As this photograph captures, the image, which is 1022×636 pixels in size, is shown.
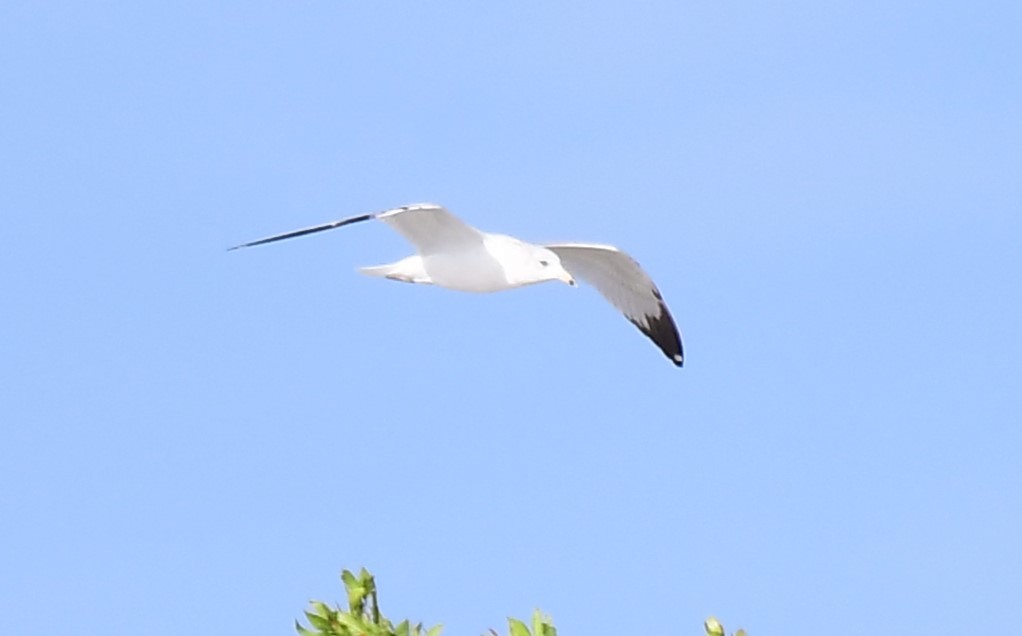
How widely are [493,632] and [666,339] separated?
31.4 ft

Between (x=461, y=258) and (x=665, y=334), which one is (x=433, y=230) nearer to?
(x=461, y=258)

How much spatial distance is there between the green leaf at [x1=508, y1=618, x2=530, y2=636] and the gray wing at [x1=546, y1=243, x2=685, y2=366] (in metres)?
8.12

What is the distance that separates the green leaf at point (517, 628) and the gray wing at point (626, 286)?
26.6 feet

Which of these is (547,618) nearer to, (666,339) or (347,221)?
(347,221)

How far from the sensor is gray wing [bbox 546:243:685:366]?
14.8 metres

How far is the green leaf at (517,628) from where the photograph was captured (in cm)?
646

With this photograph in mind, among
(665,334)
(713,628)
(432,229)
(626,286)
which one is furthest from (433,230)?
(713,628)

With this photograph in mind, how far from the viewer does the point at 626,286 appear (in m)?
15.4

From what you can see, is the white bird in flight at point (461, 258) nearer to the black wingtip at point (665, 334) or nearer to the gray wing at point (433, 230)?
the gray wing at point (433, 230)

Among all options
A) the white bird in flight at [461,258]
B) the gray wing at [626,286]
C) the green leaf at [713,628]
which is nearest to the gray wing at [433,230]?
the white bird in flight at [461,258]

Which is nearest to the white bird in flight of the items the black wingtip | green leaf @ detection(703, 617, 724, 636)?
the black wingtip

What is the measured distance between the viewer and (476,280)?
13.3 metres

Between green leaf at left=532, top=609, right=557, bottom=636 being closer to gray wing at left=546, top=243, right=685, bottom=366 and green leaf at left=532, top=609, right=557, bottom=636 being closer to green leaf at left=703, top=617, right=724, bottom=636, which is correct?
green leaf at left=703, top=617, right=724, bottom=636

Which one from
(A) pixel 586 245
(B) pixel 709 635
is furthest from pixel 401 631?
(A) pixel 586 245
